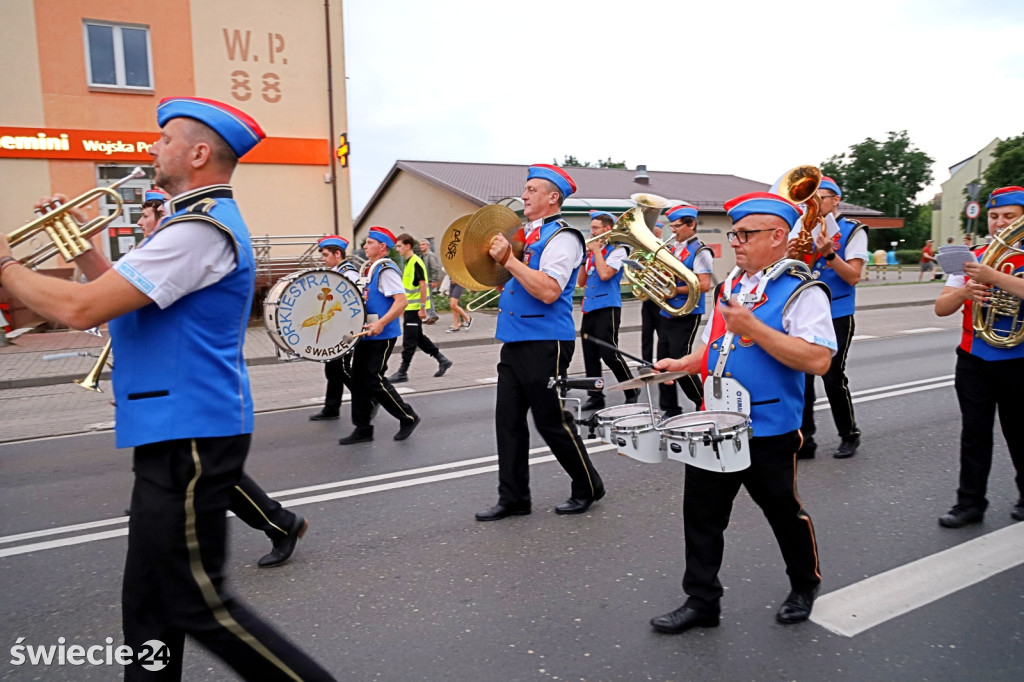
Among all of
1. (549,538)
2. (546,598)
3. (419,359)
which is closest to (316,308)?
(549,538)

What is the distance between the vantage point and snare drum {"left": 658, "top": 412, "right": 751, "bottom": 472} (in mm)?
3014

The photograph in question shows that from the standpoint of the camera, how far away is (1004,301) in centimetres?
427

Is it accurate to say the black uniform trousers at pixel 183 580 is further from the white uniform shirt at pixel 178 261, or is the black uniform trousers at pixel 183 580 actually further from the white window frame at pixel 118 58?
the white window frame at pixel 118 58

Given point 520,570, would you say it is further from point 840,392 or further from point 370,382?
point 840,392

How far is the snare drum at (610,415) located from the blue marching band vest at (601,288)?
4744mm

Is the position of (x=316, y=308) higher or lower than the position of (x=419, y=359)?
higher

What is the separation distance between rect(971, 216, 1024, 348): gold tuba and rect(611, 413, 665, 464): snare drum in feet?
7.77

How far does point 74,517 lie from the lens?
198 inches

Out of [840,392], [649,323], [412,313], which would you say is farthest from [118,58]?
[840,392]

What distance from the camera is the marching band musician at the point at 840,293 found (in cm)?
574

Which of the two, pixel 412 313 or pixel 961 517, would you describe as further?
pixel 412 313

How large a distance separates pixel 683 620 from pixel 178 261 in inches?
98.7

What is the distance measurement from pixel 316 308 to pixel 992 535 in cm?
488

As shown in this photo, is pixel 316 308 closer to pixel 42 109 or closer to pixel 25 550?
pixel 25 550
